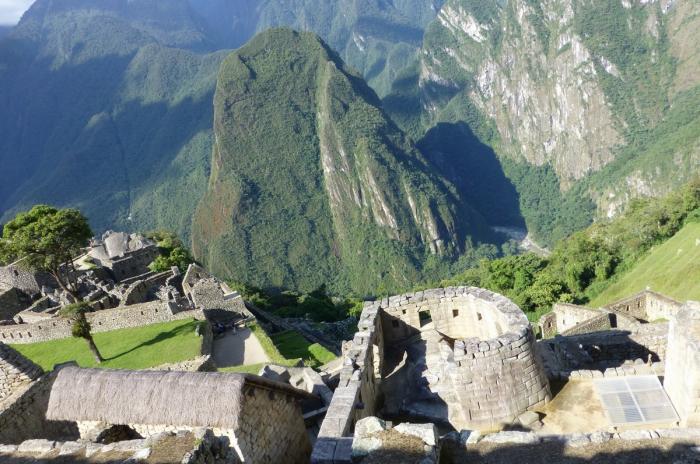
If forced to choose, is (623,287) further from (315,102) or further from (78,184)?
(78,184)

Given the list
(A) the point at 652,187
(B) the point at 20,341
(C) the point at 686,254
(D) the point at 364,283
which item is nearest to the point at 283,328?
(B) the point at 20,341

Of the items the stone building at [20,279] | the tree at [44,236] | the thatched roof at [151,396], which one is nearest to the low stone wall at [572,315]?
the thatched roof at [151,396]

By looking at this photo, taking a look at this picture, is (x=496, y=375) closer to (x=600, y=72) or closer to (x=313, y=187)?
(x=313, y=187)

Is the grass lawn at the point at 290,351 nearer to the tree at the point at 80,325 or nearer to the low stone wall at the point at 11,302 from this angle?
the tree at the point at 80,325

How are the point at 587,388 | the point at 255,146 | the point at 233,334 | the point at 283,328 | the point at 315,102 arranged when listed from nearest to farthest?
1. the point at 587,388
2. the point at 233,334
3. the point at 283,328
4. the point at 255,146
5. the point at 315,102

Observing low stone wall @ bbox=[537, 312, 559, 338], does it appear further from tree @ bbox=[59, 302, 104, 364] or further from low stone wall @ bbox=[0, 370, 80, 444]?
low stone wall @ bbox=[0, 370, 80, 444]

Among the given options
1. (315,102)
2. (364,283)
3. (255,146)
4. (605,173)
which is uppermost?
(315,102)
